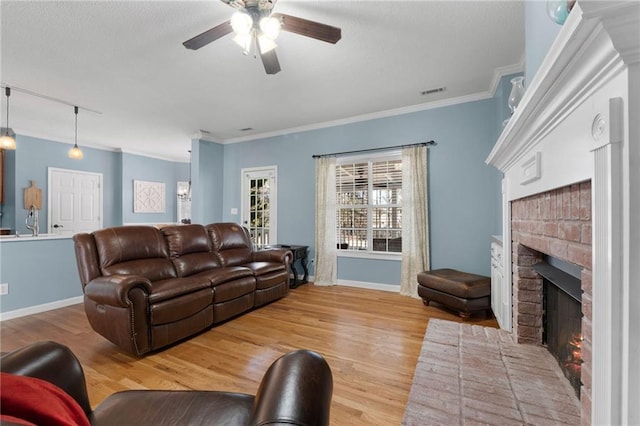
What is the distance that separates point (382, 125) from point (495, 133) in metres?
1.51

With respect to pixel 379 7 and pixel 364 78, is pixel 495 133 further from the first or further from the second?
pixel 379 7

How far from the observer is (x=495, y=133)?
3.50 m

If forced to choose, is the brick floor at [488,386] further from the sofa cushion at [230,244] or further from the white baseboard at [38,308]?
the white baseboard at [38,308]

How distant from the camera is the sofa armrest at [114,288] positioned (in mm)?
2199

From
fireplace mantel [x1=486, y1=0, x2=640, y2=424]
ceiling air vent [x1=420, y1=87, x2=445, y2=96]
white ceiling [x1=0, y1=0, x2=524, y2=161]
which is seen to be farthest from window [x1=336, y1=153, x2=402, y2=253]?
fireplace mantel [x1=486, y1=0, x2=640, y2=424]

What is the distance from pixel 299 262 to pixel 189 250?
2008mm

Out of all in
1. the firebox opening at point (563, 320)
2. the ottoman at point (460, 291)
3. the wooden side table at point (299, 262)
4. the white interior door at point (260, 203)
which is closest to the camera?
the firebox opening at point (563, 320)

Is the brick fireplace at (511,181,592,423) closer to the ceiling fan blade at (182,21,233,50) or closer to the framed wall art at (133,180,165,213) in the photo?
the ceiling fan blade at (182,21,233,50)

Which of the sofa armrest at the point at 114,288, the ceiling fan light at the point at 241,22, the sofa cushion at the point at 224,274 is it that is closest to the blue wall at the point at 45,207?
the sofa armrest at the point at 114,288

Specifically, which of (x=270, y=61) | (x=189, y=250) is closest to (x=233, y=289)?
(x=189, y=250)

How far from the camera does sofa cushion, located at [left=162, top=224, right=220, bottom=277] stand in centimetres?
323

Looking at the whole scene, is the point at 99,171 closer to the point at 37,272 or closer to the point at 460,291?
the point at 37,272

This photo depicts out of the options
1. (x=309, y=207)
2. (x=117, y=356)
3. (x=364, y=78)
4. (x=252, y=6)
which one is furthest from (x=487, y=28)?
(x=117, y=356)

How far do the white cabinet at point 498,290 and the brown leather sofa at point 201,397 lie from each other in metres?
2.10
